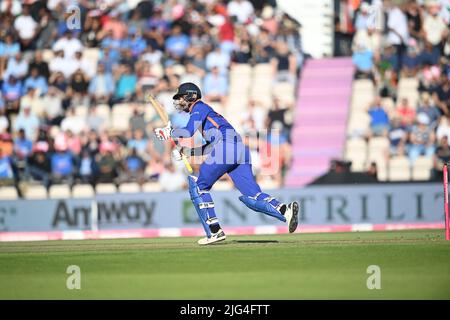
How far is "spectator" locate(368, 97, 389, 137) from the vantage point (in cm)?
2308

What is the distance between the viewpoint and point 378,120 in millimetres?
23188

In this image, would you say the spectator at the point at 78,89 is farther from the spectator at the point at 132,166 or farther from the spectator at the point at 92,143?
the spectator at the point at 132,166

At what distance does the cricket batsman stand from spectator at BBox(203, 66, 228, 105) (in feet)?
31.8

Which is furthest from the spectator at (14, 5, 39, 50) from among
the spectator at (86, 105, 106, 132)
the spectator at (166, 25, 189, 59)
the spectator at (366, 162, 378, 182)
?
the spectator at (366, 162, 378, 182)

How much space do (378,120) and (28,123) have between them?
8159 millimetres

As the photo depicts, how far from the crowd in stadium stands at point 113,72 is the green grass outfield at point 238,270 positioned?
25.8 feet

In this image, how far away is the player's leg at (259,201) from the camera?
14508mm

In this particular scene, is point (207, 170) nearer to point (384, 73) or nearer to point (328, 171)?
point (328, 171)

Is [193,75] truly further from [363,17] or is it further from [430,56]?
[430,56]

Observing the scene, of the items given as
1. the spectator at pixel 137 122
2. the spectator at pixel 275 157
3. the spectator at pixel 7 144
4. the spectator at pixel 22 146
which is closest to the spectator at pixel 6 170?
the spectator at pixel 7 144

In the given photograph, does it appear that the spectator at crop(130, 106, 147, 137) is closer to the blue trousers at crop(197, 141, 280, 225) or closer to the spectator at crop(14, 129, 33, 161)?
the spectator at crop(14, 129, 33, 161)

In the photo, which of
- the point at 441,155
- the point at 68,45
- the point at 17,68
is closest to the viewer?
the point at 441,155

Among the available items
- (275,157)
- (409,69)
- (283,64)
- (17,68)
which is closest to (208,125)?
(275,157)
